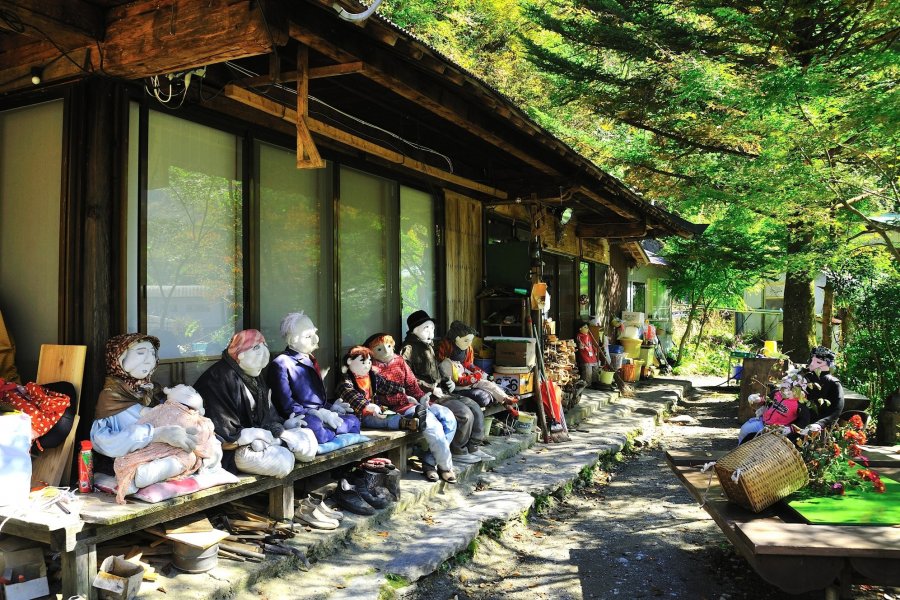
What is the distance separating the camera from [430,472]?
6102 millimetres

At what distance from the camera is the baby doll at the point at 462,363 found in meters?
7.49

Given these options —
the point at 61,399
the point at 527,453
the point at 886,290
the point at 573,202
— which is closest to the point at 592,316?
the point at 573,202

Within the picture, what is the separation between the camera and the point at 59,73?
4.45m

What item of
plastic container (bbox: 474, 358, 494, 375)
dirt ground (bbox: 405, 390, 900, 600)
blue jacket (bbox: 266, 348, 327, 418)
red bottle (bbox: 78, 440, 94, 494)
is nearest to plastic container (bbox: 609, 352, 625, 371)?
plastic container (bbox: 474, 358, 494, 375)

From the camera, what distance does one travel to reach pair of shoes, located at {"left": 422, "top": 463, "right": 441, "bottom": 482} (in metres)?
6.04

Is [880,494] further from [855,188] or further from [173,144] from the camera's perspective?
[855,188]

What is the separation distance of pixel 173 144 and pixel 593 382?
10801 mm

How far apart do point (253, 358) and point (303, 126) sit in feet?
5.60

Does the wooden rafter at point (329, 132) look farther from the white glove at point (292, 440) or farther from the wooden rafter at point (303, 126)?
the white glove at point (292, 440)

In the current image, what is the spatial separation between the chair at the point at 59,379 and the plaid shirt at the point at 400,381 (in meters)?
2.76

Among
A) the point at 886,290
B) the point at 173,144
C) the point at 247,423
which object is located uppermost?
the point at 173,144

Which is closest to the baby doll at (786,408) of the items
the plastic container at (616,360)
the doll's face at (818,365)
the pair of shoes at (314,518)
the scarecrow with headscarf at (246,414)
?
the doll's face at (818,365)

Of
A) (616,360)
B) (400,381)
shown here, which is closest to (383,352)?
(400,381)

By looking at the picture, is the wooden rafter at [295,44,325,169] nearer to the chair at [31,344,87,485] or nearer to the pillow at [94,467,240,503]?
the chair at [31,344,87,485]
